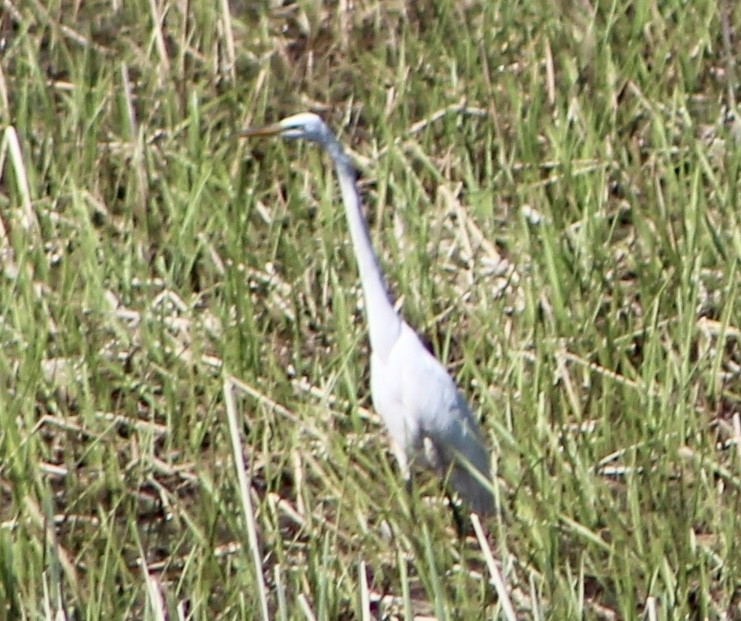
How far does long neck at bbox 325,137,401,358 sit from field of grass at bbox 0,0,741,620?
0.44ft

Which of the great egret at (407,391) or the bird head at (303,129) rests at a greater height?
the bird head at (303,129)

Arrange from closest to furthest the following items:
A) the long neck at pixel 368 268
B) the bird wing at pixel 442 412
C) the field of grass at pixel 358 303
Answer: the field of grass at pixel 358 303
the long neck at pixel 368 268
the bird wing at pixel 442 412

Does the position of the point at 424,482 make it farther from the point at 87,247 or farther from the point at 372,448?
the point at 87,247

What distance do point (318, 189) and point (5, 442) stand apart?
4.03ft

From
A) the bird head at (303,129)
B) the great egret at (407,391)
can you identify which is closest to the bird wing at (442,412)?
the great egret at (407,391)

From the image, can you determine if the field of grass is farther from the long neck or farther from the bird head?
the bird head

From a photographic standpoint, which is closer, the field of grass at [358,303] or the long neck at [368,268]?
the field of grass at [358,303]

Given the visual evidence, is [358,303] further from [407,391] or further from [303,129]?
[303,129]

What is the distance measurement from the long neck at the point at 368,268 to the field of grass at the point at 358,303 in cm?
14

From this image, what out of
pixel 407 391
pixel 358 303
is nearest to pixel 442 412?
pixel 407 391

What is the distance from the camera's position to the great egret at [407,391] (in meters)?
3.07

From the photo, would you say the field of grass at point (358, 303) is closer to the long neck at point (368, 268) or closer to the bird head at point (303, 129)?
the long neck at point (368, 268)

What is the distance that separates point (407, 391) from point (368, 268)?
23 cm

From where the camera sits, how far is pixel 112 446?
3.05 meters
